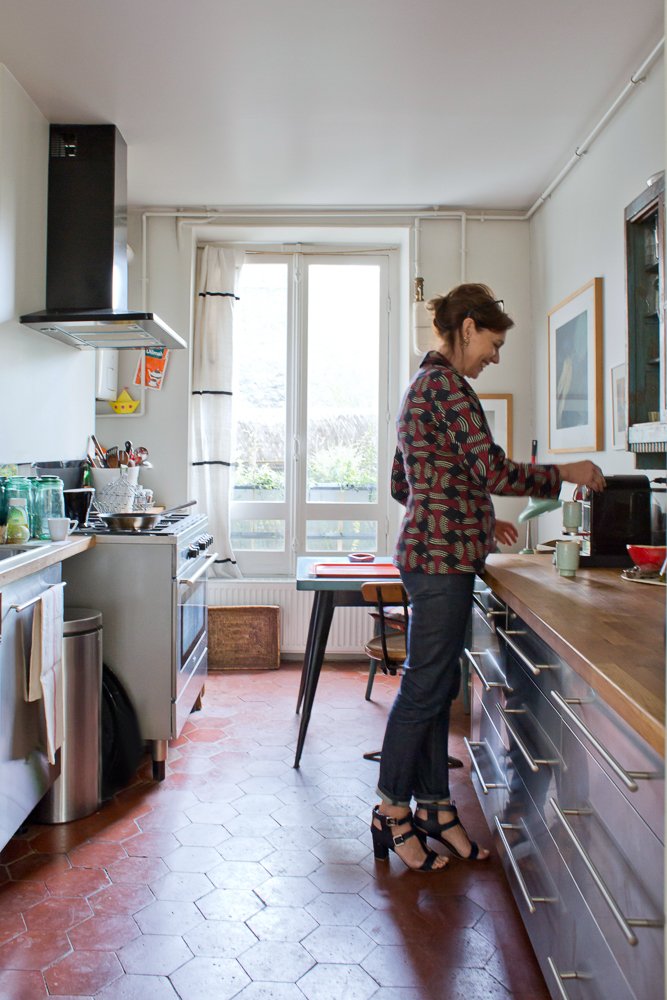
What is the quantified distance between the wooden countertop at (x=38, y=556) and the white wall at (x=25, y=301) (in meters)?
0.54

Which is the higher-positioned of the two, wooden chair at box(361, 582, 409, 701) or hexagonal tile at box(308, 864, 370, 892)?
wooden chair at box(361, 582, 409, 701)

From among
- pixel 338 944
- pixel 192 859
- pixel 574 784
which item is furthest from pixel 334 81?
pixel 338 944

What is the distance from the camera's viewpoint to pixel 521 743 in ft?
5.86

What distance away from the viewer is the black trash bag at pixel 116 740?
274cm

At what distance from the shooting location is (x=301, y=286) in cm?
482

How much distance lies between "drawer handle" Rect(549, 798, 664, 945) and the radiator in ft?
10.3

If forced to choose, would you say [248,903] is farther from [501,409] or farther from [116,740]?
[501,409]

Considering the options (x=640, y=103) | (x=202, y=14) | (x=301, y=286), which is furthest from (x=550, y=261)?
(x=202, y=14)

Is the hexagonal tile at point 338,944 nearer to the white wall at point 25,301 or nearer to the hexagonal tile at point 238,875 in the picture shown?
the hexagonal tile at point 238,875

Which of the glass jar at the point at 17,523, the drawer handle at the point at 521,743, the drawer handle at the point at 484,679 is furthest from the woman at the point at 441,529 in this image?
the glass jar at the point at 17,523

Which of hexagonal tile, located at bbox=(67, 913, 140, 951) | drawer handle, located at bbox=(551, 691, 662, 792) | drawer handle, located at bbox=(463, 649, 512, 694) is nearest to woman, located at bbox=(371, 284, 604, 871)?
drawer handle, located at bbox=(463, 649, 512, 694)

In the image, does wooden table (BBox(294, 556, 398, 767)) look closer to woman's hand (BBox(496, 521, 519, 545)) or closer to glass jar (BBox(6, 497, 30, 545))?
woman's hand (BBox(496, 521, 519, 545))

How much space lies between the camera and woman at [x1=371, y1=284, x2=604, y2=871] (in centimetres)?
203

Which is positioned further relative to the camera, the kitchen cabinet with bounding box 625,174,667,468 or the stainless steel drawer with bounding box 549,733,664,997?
the kitchen cabinet with bounding box 625,174,667,468
